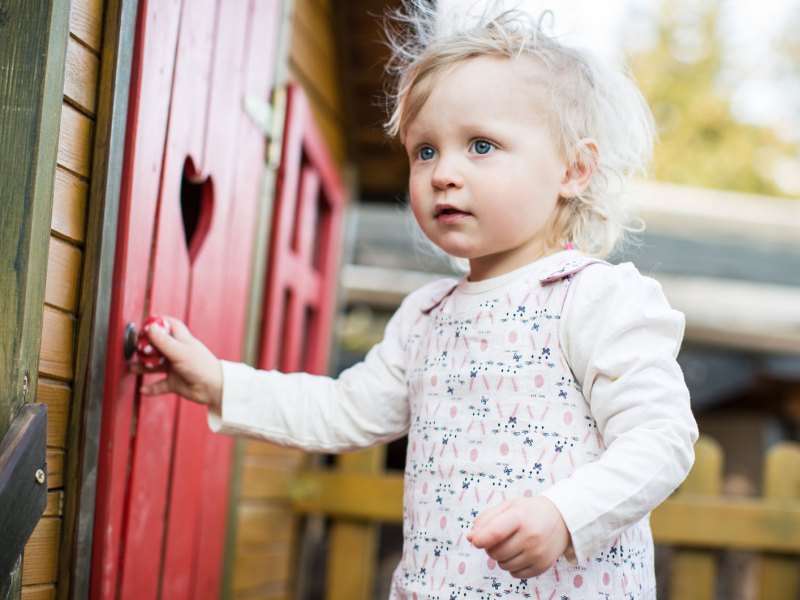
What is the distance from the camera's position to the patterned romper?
1.66 metres

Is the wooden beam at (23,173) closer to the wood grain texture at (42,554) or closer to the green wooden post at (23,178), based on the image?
the green wooden post at (23,178)

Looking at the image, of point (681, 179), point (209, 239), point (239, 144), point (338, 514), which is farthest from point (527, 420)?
point (681, 179)

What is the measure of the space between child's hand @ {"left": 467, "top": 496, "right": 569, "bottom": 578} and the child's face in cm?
53

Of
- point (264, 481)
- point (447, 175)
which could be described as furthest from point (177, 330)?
point (264, 481)

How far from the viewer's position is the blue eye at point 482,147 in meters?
1.75

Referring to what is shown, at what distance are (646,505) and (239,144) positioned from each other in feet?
5.15

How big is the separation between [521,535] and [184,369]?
0.82 m

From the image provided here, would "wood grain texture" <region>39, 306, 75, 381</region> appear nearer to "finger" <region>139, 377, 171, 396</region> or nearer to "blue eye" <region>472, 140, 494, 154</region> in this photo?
"finger" <region>139, 377, 171, 396</region>

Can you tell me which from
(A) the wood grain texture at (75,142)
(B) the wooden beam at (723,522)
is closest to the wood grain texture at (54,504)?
(A) the wood grain texture at (75,142)

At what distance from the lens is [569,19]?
80.0 inches

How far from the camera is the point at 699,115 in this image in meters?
16.5

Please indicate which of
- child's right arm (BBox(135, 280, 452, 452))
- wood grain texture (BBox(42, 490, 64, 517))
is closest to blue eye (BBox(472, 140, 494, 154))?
child's right arm (BBox(135, 280, 452, 452))

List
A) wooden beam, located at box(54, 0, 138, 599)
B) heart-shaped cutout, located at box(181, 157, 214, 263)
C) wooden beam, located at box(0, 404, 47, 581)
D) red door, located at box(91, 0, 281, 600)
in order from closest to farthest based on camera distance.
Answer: wooden beam, located at box(0, 404, 47, 581) < wooden beam, located at box(54, 0, 138, 599) < red door, located at box(91, 0, 281, 600) < heart-shaped cutout, located at box(181, 157, 214, 263)

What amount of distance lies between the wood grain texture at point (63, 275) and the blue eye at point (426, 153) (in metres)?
0.66
